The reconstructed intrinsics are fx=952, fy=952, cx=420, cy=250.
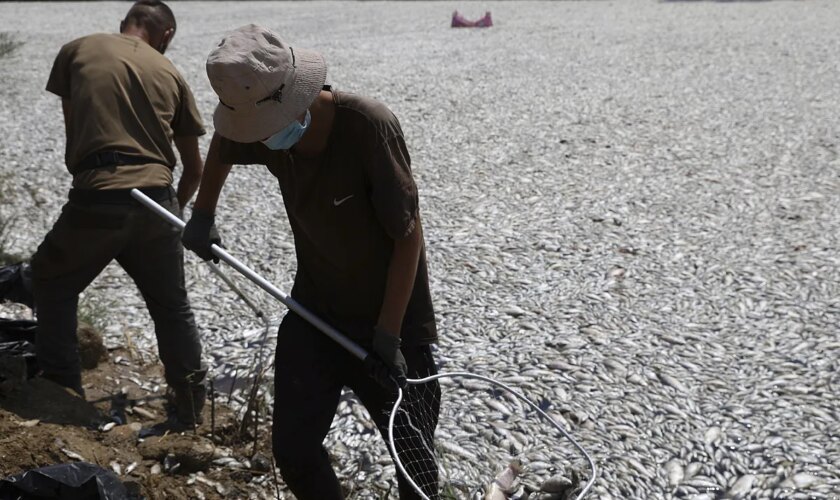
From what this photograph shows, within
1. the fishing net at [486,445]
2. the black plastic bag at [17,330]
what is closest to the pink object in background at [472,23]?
the fishing net at [486,445]

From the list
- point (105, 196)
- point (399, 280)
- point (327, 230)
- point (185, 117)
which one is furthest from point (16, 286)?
point (399, 280)

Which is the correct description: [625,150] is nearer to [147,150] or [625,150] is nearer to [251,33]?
[147,150]

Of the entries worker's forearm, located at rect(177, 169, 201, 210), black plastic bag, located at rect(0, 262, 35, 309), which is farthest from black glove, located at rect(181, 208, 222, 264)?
black plastic bag, located at rect(0, 262, 35, 309)

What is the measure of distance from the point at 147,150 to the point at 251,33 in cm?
153

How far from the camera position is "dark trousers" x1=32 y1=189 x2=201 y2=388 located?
144 inches

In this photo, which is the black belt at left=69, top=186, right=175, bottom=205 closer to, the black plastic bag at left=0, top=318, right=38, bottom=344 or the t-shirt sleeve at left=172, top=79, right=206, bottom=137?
the t-shirt sleeve at left=172, top=79, right=206, bottom=137

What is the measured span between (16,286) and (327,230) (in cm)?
230

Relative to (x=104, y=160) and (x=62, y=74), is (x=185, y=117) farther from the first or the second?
(x=62, y=74)

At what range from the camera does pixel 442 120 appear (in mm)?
9578

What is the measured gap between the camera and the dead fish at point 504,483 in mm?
3381

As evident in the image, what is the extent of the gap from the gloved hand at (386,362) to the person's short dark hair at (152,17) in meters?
2.01

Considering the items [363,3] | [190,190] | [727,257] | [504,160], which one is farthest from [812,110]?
[363,3]

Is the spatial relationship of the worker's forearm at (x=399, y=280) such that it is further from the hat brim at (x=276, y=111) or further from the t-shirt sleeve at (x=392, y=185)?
the hat brim at (x=276, y=111)

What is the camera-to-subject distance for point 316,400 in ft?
8.85
